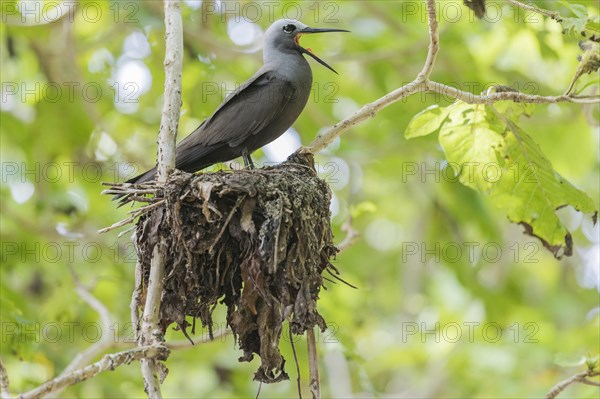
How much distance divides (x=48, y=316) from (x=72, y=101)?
104 inches

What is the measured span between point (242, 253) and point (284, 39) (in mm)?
2853

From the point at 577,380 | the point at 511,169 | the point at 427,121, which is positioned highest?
the point at 427,121

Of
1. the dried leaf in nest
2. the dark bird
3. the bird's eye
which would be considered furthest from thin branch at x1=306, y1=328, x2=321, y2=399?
the bird's eye

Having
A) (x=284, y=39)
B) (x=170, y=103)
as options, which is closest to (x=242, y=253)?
(x=170, y=103)

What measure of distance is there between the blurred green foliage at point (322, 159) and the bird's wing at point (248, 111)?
6.76ft

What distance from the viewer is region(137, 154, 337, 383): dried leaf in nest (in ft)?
15.7

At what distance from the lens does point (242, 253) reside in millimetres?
4914

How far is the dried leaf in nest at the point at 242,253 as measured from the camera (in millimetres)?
4773

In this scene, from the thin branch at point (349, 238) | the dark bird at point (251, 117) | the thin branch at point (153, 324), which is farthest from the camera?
the dark bird at point (251, 117)

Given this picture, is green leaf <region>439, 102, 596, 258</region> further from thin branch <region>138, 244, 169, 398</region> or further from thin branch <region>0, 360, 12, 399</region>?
thin branch <region>0, 360, 12, 399</region>

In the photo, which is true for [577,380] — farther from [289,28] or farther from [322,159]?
[322,159]

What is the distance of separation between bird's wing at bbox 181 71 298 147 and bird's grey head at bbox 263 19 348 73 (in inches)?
19.2

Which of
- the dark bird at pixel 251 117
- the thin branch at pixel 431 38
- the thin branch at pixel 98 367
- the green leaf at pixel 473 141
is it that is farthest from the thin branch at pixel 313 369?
the dark bird at pixel 251 117

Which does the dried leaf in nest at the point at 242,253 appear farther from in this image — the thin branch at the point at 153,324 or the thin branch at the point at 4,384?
the thin branch at the point at 4,384
